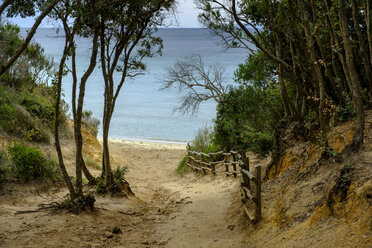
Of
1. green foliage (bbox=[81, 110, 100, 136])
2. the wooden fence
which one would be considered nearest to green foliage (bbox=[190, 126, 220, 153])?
the wooden fence

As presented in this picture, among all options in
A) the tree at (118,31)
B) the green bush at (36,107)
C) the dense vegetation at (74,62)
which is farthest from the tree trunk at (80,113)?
the green bush at (36,107)

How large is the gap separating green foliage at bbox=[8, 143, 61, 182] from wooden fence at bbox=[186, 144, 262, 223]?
553cm

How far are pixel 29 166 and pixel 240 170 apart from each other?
18.7ft

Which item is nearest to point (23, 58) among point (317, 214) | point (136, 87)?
point (317, 214)

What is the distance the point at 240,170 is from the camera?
9.34 meters

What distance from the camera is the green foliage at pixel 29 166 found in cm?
1057

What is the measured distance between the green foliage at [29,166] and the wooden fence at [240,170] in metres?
5.53

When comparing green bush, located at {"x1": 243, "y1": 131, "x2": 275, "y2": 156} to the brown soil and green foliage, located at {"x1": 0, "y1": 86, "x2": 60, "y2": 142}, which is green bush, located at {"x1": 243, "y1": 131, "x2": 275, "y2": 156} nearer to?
the brown soil

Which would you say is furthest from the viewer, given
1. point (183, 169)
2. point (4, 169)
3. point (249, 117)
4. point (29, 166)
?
point (183, 169)

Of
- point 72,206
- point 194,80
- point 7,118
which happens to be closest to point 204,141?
point 194,80

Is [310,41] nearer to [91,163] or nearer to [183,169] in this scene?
[91,163]

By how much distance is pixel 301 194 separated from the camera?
6922mm

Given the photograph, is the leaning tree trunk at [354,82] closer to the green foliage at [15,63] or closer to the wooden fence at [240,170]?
the wooden fence at [240,170]

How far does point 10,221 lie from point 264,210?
16.6 ft
